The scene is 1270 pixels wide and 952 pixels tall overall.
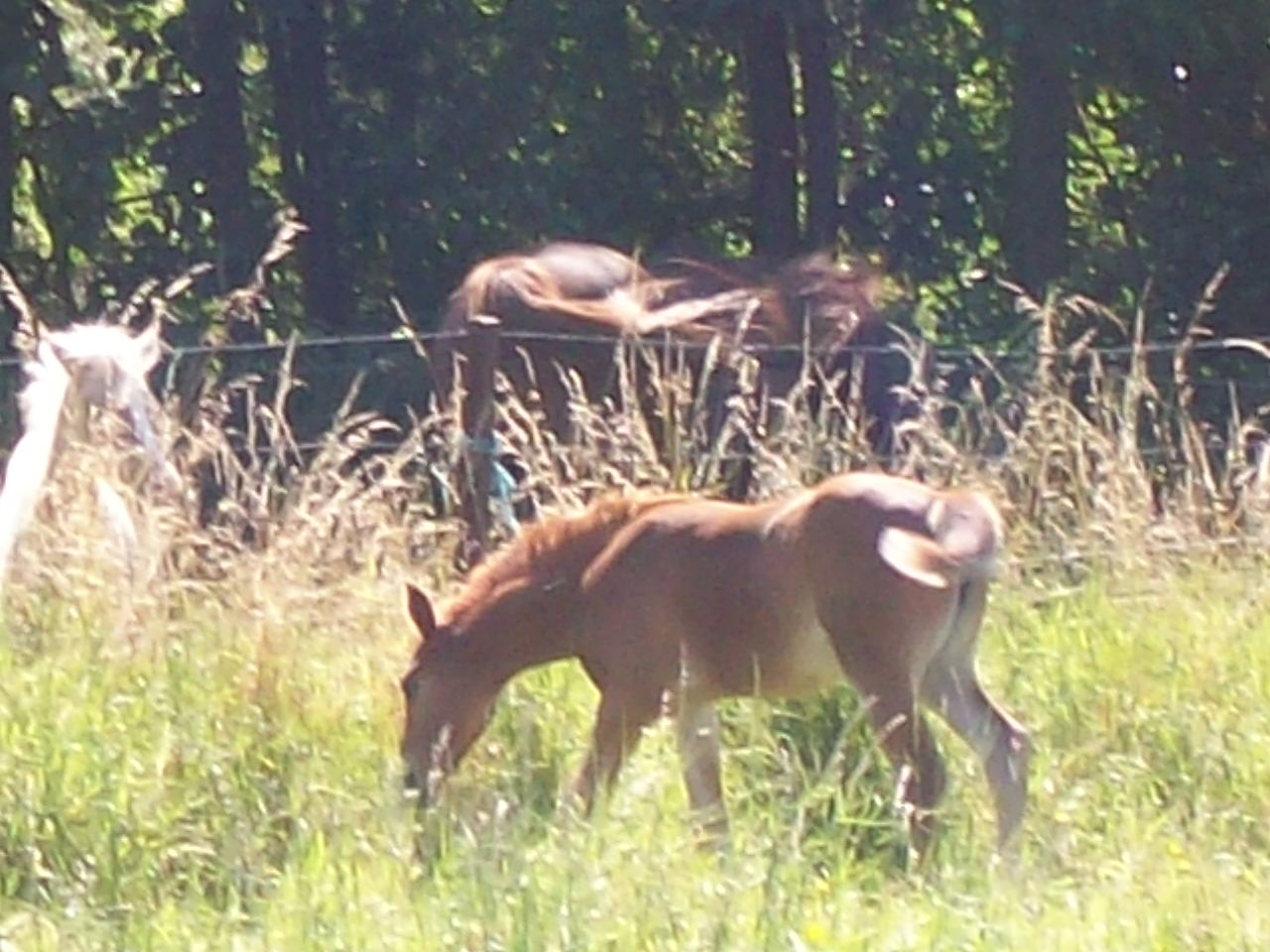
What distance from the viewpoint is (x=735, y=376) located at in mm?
9773

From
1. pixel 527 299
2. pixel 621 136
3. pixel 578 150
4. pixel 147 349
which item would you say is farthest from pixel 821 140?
pixel 147 349

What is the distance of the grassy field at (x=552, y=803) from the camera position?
207 inches

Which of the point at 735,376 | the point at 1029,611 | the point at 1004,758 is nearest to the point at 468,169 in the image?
the point at 735,376

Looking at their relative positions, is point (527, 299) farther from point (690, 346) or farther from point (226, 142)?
point (226, 142)

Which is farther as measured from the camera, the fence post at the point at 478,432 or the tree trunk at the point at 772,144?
the tree trunk at the point at 772,144

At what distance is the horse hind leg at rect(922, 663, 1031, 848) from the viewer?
640cm

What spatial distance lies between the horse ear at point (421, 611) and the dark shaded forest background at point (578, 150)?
25.4ft

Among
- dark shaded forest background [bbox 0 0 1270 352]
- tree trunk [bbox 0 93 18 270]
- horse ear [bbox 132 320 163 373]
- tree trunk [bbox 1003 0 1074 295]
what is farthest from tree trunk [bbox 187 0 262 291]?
horse ear [bbox 132 320 163 373]

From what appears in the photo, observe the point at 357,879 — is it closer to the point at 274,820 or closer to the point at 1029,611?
the point at 274,820

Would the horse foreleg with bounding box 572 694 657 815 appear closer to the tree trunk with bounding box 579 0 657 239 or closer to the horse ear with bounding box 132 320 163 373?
the horse ear with bounding box 132 320 163 373

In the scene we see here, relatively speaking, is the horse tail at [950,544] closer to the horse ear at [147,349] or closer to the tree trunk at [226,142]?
the horse ear at [147,349]

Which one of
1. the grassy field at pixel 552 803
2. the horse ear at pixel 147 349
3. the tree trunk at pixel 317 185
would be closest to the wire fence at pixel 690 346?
the horse ear at pixel 147 349

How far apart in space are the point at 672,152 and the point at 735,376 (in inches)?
253

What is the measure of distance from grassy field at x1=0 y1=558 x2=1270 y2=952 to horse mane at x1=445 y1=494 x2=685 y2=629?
292 mm
